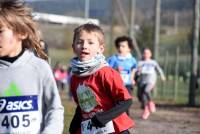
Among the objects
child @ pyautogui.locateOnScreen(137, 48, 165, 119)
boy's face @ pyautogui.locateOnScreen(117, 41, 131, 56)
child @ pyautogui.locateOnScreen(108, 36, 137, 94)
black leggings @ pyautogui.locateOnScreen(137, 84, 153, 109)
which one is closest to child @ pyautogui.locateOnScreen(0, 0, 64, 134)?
boy's face @ pyautogui.locateOnScreen(117, 41, 131, 56)

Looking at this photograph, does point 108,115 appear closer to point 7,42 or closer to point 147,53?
point 7,42

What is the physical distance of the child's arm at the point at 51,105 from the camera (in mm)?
A: 4316

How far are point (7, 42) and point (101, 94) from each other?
180 cm

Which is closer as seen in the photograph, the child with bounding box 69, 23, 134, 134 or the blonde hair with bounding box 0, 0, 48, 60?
the blonde hair with bounding box 0, 0, 48, 60

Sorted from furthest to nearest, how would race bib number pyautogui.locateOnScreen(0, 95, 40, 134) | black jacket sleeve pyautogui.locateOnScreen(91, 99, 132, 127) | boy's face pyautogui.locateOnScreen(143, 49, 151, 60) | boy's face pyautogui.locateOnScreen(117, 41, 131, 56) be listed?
1. boy's face pyautogui.locateOnScreen(143, 49, 151, 60)
2. boy's face pyautogui.locateOnScreen(117, 41, 131, 56)
3. black jacket sleeve pyautogui.locateOnScreen(91, 99, 132, 127)
4. race bib number pyautogui.locateOnScreen(0, 95, 40, 134)

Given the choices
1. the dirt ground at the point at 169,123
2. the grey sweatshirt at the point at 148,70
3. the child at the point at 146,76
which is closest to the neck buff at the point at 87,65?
the dirt ground at the point at 169,123

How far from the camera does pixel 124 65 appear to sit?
13.3 meters

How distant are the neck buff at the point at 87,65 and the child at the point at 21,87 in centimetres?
164

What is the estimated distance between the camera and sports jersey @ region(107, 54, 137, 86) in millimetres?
12984

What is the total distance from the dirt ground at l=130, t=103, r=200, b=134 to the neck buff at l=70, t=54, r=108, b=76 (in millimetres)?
6254

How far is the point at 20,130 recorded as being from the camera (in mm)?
4297

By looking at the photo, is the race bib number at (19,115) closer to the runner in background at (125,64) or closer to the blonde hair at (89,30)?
the blonde hair at (89,30)

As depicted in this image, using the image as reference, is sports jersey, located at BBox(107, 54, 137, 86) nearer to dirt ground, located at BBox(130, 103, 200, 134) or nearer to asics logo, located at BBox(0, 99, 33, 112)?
dirt ground, located at BBox(130, 103, 200, 134)

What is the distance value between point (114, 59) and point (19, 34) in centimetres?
861
